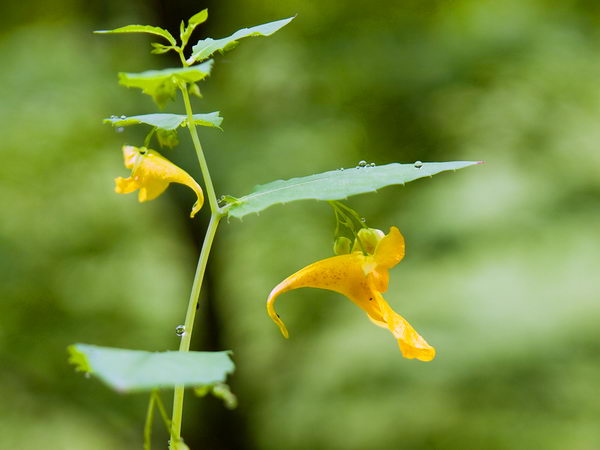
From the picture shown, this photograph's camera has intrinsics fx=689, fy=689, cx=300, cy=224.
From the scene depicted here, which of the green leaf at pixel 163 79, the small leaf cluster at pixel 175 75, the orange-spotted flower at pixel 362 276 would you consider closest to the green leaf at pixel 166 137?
the small leaf cluster at pixel 175 75

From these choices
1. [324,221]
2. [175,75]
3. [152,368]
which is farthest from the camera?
[324,221]

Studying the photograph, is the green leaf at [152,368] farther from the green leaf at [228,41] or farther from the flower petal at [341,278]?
→ the green leaf at [228,41]

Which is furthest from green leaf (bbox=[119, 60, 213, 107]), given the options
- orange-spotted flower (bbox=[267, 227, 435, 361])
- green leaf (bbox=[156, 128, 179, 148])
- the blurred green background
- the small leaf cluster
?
the blurred green background

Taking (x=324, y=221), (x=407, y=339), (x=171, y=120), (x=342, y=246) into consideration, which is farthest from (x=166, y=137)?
(x=324, y=221)

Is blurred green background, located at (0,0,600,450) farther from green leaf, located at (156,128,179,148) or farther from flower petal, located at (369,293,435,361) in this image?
flower petal, located at (369,293,435,361)

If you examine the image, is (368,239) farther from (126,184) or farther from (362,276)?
(126,184)

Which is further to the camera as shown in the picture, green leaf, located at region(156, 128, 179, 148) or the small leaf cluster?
green leaf, located at region(156, 128, 179, 148)
